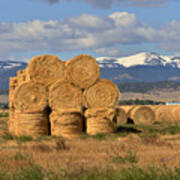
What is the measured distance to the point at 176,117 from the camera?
109 ft

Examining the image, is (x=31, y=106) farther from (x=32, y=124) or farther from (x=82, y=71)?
(x=82, y=71)

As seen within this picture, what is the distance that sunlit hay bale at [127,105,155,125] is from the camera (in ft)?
103

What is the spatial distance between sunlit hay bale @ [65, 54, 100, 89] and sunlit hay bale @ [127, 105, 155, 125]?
12175mm

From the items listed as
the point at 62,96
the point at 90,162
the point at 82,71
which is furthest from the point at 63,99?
the point at 90,162

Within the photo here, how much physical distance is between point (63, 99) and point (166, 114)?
16.9m

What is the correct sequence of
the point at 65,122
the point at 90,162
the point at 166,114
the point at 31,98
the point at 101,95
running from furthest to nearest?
the point at 166,114, the point at 101,95, the point at 31,98, the point at 65,122, the point at 90,162

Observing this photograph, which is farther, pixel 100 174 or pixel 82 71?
pixel 82 71

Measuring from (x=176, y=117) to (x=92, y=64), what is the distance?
48.6 ft

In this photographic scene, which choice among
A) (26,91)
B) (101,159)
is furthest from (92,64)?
(101,159)

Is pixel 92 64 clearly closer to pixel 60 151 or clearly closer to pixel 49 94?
pixel 49 94

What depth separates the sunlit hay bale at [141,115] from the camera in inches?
1237

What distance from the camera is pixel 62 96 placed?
18.9 meters

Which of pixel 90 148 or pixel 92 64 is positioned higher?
pixel 92 64

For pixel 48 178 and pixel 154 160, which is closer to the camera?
pixel 48 178
